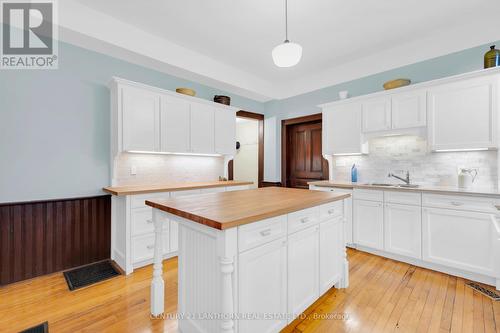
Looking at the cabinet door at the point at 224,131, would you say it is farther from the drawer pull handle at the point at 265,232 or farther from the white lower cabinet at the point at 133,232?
the drawer pull handle at the point at 265,232

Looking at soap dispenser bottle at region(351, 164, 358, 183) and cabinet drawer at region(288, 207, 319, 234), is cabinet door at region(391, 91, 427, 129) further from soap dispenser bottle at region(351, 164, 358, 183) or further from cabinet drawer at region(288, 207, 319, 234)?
cabinet drawer at region(288, 207, 319, 234)

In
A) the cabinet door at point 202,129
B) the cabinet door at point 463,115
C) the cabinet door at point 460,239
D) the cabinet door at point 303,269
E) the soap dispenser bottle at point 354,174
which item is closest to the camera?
the cabinet door at point 303,269

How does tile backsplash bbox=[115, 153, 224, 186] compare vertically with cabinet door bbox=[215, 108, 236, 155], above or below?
below

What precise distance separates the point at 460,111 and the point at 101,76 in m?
4.43

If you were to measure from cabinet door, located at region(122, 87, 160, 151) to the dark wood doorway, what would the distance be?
2704 millimetres

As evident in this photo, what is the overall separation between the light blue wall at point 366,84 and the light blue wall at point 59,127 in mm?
2981

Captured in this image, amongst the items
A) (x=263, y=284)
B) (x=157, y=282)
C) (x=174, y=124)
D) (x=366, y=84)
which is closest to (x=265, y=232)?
(x=263, y=284)

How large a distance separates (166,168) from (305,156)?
2.72 metres

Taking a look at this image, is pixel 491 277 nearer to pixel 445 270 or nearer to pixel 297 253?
pixel 445 270

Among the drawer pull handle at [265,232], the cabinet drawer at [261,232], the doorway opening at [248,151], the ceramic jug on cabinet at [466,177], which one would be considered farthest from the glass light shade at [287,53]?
the doorway opening at [248,151]

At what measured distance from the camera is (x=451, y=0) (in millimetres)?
2395

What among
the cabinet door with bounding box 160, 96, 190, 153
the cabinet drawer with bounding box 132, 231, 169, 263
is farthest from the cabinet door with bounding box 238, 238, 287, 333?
the cabinet door with bounding box 160, 96, 190, 153

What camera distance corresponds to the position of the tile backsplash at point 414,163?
2.72 m

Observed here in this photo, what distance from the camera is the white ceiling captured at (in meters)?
2.49
